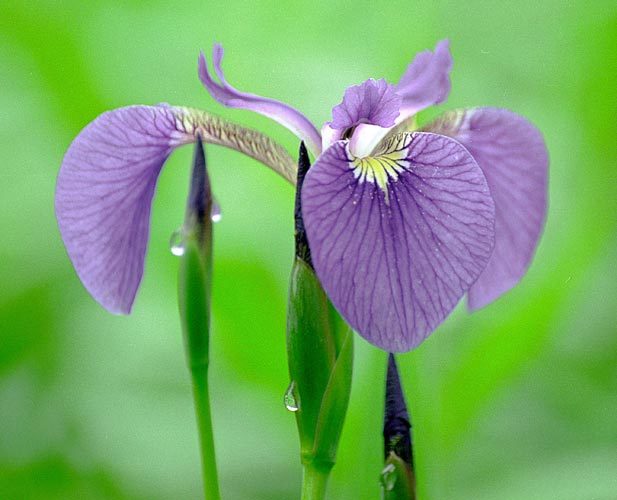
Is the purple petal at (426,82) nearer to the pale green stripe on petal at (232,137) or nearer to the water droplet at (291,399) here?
the pale green stripe on petal at (232,137)

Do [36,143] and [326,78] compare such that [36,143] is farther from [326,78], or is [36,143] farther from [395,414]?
[395,414]

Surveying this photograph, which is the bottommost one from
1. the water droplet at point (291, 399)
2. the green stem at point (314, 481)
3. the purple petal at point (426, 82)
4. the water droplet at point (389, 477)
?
the green stem at point (314, 481)

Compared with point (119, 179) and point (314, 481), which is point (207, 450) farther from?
point (119, 179)

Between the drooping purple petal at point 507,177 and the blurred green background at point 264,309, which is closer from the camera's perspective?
the drooping purple petal at point 507,177

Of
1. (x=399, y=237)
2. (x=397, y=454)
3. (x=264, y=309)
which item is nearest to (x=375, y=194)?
(x=399, y=237)

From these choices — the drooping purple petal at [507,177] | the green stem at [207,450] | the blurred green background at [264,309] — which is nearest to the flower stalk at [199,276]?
the green stem at [207,450]

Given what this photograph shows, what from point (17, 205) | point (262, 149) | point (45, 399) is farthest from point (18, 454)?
point (262, 149)

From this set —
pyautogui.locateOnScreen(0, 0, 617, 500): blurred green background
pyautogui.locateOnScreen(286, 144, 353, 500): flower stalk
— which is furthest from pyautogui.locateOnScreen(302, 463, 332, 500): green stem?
pyautogui.locateOnScreen(0, 0, 617, 500): blurred green background
